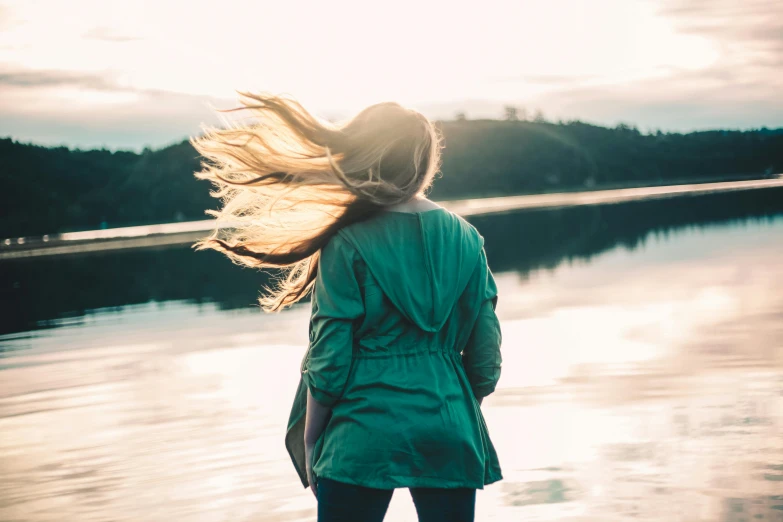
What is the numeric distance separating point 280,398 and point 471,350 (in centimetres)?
549

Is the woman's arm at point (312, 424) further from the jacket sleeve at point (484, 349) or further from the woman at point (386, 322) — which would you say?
the jacket sleeve at point (484, 349)

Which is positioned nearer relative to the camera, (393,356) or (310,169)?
(393,356)

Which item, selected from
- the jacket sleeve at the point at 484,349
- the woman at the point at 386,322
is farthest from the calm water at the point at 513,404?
the woman at the point at 386,322

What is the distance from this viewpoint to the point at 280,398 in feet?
25.6

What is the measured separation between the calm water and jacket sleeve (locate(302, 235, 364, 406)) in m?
2.80

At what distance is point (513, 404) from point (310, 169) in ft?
16.6

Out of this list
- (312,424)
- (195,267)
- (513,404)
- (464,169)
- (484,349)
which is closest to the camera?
(312,424)

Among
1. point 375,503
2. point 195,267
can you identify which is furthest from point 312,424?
point 195,267

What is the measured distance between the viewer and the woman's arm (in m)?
2.38

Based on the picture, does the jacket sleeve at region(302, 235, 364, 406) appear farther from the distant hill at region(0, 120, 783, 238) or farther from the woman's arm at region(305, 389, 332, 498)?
the distant hill at region(0, 120, 783, 238)

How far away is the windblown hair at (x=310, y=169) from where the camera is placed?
93.1 inches

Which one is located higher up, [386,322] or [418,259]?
[418,259]

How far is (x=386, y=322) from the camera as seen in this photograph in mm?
2326

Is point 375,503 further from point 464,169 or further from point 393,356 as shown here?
point 464,169
